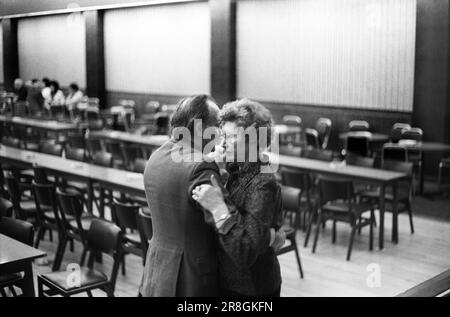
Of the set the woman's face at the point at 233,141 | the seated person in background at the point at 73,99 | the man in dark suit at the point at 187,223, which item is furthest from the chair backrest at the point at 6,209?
the seated person in background at the point at 73,99

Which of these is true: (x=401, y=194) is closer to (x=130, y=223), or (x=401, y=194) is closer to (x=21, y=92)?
(x=130, y=223)

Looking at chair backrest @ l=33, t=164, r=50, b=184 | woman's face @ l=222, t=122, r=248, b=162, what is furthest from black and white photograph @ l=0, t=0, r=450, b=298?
chair backrest @ l=33, t=164, r=50, b=184

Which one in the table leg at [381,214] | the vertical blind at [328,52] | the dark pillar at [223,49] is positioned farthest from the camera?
the dark pillar at [223,49]

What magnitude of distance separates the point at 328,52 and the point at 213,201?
940 cm

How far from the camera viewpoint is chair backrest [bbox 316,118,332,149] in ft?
35.5

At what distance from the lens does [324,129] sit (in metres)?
10.9

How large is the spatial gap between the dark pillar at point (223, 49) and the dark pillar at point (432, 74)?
4025mm

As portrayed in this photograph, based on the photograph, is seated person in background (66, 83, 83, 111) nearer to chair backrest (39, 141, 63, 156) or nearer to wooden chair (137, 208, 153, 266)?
chair backrest (39, 141, 63, 156)

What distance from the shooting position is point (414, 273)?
546 centimetres

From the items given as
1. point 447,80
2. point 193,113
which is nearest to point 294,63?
point 447,80

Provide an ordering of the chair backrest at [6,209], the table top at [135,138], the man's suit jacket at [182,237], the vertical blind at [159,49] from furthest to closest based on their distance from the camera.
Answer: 1. the vertical blind at [159,49]
2. the table top at [135,138]
3. the chair backrest at [6,209]
4. the man's suit jacket at [182,237]

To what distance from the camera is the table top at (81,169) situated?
19.6 ft

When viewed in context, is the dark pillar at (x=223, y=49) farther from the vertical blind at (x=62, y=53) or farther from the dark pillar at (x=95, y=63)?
the dark pillar at (x=95, y=63)
